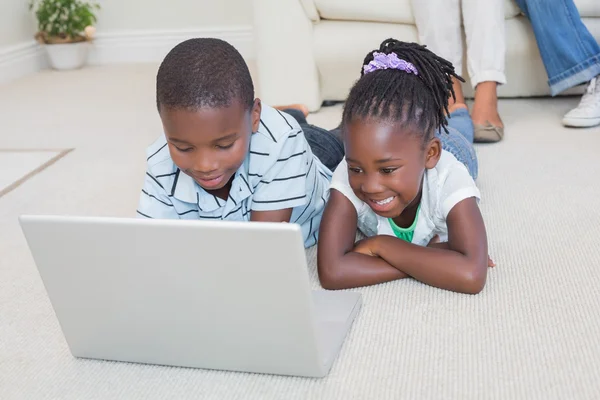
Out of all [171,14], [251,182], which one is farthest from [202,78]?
[171,14]

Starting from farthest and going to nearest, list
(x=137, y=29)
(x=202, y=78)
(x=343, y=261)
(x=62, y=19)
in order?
(x=137, y=29) → (x=62, y=19) → (x=343, y=261) → (x=202, y=78)

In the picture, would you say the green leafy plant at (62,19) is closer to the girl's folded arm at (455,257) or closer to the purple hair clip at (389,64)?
the purple hair clip at (389,64)

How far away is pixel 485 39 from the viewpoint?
1.75 m

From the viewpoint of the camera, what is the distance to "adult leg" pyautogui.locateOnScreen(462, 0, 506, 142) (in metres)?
1.74

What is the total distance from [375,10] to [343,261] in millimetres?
1031

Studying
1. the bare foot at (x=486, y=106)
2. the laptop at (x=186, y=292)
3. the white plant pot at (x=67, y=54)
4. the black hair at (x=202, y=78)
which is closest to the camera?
the laptop at (x=186, y=292)

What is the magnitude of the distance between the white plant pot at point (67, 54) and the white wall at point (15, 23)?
101 millimetres

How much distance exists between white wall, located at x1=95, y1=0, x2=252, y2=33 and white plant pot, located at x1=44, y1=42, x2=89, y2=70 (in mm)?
137

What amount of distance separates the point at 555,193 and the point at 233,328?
78cm

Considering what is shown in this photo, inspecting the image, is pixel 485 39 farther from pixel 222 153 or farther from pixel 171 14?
pixel 171 14

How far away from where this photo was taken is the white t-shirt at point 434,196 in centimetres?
104

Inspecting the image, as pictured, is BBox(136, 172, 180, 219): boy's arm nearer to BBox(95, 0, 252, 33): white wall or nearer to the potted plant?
BBox(95, 0, 252, 33): white wall

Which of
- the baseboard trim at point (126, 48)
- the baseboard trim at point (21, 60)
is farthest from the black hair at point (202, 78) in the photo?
the baseboard trim at point (21, 60)

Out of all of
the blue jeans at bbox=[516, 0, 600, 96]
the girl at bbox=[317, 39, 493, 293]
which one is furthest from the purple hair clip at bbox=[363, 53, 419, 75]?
the blue jeans at bbox=[516, 0, 600, 96]
